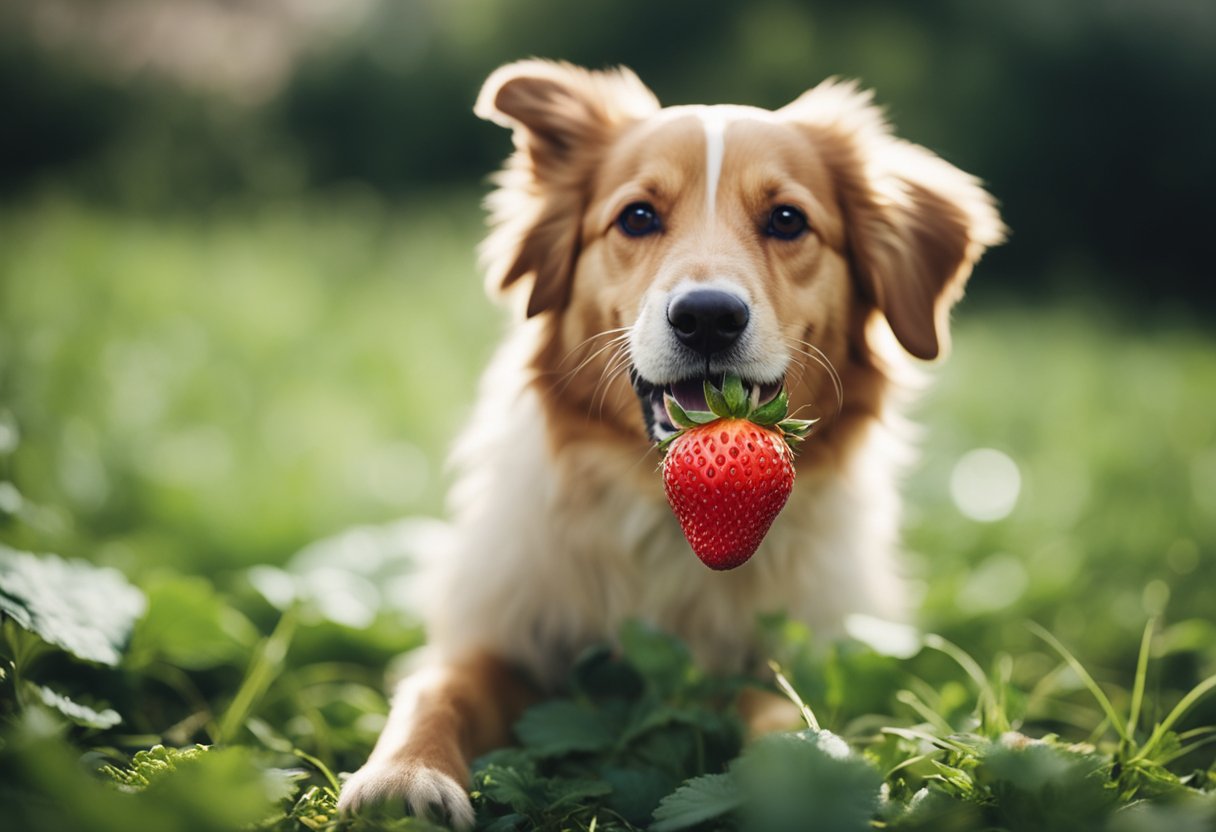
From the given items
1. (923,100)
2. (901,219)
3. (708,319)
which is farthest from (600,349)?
(923,100)

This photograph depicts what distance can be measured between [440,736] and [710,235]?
1.23m

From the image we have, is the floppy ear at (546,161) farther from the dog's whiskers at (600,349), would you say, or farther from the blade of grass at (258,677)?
the blade of grass at (258,677)

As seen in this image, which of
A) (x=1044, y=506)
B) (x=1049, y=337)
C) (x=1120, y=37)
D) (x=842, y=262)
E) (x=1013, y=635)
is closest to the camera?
(x=842, y=262)

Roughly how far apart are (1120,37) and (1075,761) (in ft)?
30.4

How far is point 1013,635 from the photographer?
9.86ft

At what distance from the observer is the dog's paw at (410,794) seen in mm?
1634

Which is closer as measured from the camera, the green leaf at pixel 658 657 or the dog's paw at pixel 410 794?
the dog's paw at pixel 410 794

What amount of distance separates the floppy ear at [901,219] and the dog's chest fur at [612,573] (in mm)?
389

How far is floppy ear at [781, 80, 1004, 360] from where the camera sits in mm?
2393

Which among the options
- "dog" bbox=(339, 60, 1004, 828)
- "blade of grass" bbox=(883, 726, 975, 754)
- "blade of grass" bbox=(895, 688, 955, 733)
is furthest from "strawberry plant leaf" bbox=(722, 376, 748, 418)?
"blade of grass" bbox=(895, 688, 955, 733)

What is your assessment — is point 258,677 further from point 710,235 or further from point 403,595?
point 710,235

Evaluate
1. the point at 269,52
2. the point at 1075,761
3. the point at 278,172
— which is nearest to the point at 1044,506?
the point at 1075,761

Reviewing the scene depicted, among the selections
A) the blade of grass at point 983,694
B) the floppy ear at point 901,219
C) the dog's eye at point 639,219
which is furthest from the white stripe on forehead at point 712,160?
the blade of grass at point 983,694

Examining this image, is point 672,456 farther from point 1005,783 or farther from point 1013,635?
point 1013,635
